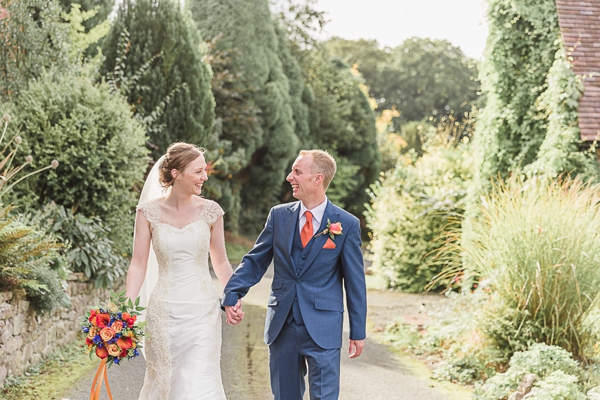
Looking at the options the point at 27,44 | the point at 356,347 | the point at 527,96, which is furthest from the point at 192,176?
the point at 527,96

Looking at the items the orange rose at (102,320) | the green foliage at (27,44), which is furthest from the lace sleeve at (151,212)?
the green foliage at (27,44)

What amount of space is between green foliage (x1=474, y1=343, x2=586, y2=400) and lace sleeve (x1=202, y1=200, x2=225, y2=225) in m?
3.04

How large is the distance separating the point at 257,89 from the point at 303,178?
1920 cm

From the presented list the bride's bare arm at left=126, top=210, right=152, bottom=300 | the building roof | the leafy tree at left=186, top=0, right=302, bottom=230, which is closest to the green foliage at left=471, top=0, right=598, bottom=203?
the building roof

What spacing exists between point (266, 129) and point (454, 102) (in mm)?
32430

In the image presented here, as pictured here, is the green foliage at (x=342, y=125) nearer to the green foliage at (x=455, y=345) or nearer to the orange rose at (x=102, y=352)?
the green foliage at (x=455, y=345)

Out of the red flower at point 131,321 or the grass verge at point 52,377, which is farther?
the grass verge at point 52,377

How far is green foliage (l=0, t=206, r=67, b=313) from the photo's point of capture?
6.55 meters

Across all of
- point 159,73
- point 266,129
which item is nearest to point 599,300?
point 159,73

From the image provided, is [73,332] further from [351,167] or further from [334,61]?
[334,61]

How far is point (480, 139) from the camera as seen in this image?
12836 millimetres

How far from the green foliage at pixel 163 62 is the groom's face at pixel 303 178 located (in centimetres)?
1098

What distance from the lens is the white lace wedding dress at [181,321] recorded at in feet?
15.3

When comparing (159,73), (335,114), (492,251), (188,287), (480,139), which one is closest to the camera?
(188,287)
